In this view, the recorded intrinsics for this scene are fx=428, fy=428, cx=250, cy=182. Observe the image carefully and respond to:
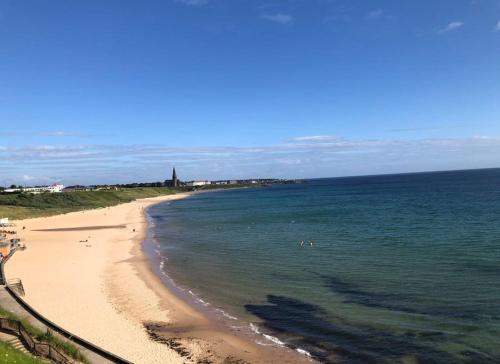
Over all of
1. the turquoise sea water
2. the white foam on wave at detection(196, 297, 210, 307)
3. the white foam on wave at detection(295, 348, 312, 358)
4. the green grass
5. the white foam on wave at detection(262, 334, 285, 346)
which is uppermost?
the green grass

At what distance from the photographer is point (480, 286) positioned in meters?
24.2

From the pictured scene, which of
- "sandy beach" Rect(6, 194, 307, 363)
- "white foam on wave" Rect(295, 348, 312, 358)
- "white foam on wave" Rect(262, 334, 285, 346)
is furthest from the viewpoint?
"white foam on wave" Rect(262, 334, 285, 346)

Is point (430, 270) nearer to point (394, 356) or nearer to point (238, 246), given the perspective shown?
point (394, 356)

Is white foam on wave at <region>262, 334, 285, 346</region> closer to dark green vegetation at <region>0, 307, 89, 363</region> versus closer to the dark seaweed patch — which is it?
the dark seaweed patch

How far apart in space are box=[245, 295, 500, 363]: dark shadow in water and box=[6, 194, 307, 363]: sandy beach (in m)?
1.50

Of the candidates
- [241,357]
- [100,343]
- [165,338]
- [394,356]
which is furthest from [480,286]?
[100,343]

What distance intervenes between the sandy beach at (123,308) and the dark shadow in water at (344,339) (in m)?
1.50

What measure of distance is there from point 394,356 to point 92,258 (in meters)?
28.9

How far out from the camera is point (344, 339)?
1798 centimetres

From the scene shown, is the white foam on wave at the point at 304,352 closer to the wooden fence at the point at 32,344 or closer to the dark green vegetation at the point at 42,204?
the wooden fence at the point at 32,344

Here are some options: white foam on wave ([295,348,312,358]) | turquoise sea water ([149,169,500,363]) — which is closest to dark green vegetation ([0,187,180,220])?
turquoise sea water ([149,169,500,363])

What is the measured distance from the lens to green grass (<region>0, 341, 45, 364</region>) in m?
11.6

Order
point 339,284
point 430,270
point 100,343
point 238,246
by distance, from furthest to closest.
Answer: point 238,246
point 430,270
point 339,284
point 100,343

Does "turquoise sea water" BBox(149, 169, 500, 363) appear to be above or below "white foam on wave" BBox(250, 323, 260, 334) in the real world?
above
